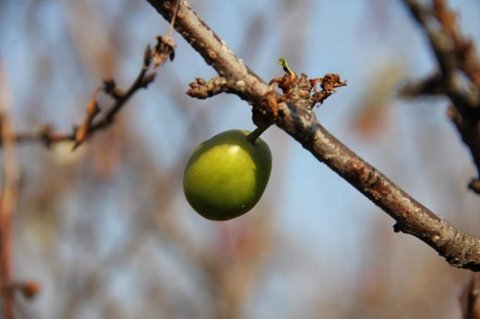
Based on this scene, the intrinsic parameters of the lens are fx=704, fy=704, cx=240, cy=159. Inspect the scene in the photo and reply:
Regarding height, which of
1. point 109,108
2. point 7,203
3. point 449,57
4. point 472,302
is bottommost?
point 7,203

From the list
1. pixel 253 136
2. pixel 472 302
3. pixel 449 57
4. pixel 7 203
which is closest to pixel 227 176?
pixel 253 136

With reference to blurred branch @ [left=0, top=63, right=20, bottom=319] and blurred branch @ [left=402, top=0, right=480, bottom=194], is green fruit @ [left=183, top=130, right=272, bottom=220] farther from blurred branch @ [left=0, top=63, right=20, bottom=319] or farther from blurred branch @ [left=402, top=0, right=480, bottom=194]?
blurred branch @ [left=0, top=63, right=20, bottom=319]

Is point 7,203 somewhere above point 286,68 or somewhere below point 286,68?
below

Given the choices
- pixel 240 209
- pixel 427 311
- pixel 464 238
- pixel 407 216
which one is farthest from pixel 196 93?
pixel 427 311

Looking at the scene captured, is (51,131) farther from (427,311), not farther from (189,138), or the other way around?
(427,311)

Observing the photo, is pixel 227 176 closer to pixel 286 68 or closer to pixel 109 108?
pixel 286 68

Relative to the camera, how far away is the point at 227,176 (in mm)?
1724

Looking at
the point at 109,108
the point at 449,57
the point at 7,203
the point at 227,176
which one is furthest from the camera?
the point at 7,203

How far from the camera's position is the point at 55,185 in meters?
5.67

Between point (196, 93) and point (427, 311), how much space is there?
9224 millimetres

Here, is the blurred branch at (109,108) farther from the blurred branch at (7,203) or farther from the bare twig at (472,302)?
the bare twig at (472,302)

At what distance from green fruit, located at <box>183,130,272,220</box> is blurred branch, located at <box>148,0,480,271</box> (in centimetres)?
21

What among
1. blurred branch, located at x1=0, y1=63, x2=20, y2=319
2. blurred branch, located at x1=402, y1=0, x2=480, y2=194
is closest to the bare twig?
blurred branch, located at x1=402, y1=0, x2=480, y2=194

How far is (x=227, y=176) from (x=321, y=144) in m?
0.33
